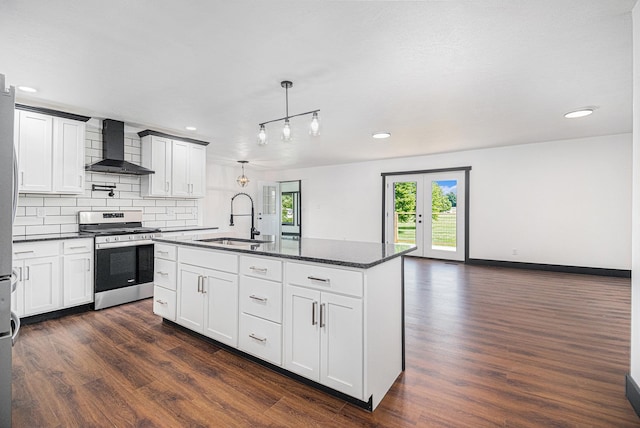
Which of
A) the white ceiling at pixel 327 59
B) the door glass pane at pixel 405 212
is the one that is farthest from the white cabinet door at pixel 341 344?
the door glass pane at pixel 405 212

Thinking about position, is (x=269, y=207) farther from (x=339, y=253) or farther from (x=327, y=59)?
(x=339, y=253)

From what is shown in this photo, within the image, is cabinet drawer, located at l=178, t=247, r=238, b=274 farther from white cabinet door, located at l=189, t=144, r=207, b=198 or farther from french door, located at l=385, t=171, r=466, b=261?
french door, located at l=385, t=171, r=466, b=261

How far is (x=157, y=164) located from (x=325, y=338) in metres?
3.96

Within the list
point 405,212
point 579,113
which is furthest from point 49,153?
point 579,113

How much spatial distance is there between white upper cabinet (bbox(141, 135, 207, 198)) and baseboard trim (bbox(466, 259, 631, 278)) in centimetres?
553

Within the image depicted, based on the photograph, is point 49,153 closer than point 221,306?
No

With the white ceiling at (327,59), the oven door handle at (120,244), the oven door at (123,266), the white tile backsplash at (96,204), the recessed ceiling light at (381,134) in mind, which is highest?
the recessed ceiling light at (381,134)

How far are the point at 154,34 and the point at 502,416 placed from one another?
126 inches

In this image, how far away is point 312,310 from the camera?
6.27 ft

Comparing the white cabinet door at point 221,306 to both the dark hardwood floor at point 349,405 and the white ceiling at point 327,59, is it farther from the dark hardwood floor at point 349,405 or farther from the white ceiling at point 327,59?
the white ceiling at point 327,59

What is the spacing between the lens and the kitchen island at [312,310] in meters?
1.75

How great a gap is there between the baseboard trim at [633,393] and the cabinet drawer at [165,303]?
3474 mm

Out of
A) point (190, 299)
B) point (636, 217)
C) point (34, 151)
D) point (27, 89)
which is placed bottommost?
point (190, 299)

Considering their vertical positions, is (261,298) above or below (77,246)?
below
